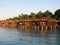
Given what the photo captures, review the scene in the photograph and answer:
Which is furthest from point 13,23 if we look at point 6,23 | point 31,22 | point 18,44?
point 18,44

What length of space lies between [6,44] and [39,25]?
237 feet

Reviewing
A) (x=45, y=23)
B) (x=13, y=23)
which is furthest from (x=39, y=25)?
(x=13, y=23)

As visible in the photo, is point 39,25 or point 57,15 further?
point 57,15

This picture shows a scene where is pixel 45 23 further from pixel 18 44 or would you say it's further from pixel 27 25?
pixel 18 44

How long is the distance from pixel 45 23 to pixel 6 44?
7216 centimetres

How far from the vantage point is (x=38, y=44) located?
4406cm

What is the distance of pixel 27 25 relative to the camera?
126m

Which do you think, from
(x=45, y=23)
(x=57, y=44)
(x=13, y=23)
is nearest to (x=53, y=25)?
(x=45, y=23)

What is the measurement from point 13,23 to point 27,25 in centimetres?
2760

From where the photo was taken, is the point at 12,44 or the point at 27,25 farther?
the point at 27,25

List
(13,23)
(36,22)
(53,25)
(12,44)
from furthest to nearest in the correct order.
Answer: (13,23) → (36,22) → (53,25) → (12,44)

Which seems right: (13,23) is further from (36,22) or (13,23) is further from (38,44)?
(38,44)

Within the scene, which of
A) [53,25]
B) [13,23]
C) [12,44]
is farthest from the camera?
[13,23]

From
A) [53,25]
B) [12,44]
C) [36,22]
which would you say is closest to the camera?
[12,44]
